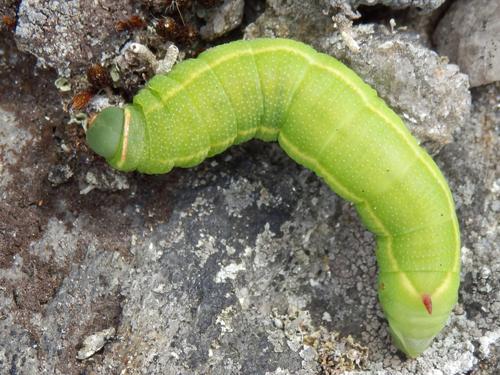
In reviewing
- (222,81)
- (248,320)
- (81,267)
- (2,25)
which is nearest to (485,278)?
(248,320)

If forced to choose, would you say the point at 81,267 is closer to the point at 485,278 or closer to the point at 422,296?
the point at 422,296

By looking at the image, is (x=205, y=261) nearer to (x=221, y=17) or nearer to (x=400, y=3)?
(x=221, y=17)

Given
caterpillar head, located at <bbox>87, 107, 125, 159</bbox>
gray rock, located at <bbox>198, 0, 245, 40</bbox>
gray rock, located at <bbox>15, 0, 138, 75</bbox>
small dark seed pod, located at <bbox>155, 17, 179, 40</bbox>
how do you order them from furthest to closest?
1. gray rock, located at <bbox>198, 0, 245, 40</bbox>
2. small dark seed pod, located at <bbox>155, 17, 179, 40</bbox>
3. gray rock, located at <bbox>15, 0, 138, 75</bbox>
4. caterpillar head, located at <bbox>87, 107, 125, 159</bbox>

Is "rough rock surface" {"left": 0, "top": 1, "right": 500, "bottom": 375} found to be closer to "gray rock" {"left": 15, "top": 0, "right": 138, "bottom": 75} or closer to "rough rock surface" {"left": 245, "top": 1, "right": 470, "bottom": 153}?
"rough rock surface" {"left": 245, "top": 1, "right": 470, "bottom": 153}

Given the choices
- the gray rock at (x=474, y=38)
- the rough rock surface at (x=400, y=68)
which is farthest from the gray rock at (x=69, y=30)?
the gray rock at (x=474, y=38)

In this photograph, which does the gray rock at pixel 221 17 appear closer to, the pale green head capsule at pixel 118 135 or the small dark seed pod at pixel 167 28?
the small dark seed pod at pixel 167 28

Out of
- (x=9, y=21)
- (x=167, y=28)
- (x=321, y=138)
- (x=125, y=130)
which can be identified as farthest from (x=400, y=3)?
(x=9, y=21)

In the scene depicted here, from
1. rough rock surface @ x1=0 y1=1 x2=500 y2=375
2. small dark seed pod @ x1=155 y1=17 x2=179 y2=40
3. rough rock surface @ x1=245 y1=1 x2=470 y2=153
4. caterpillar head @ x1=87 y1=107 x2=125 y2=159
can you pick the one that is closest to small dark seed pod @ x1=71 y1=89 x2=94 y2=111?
rough rock surface @ x1=0 y1=1 x2=500 y2=375
